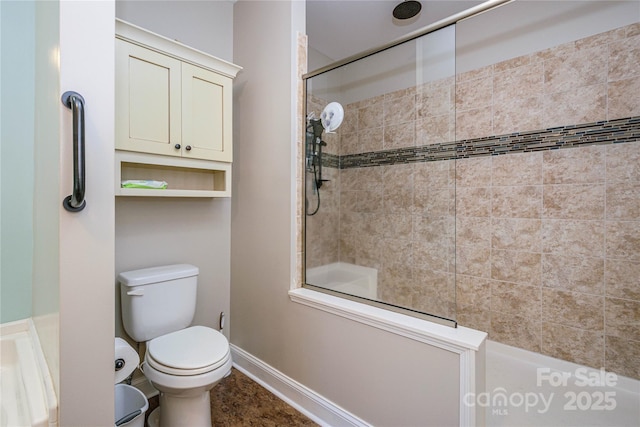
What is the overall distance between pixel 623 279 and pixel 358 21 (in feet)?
8.22

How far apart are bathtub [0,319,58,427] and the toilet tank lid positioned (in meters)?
0.40

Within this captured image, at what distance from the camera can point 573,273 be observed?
6.40ft

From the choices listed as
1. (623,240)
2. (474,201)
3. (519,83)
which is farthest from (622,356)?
(519,83)

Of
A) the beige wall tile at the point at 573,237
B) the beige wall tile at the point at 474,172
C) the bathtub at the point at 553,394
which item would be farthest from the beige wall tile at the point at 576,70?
the bathtub at the point at 553,394

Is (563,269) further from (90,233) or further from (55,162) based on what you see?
(55,162)

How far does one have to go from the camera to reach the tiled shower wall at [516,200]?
1692 millimetres

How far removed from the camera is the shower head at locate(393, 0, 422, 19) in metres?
2.13

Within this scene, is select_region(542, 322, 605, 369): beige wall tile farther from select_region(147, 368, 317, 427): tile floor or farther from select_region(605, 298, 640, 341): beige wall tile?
select_region(147, 368, 317, 427): tile floor

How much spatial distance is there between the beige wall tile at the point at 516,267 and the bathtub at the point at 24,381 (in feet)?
8.28

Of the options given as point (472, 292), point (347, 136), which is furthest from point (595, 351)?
point (347, 136)

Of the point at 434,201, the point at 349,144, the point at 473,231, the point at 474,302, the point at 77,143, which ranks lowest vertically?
the point at 474,302

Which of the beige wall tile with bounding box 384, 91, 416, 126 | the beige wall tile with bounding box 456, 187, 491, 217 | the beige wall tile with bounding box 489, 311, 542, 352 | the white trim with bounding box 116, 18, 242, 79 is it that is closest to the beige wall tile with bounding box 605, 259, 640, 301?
the beige wall tile with bounding box 489, 311, 542, 352

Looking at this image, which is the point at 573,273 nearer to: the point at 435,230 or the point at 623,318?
the point at 623,318

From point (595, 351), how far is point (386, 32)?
2750 mm
